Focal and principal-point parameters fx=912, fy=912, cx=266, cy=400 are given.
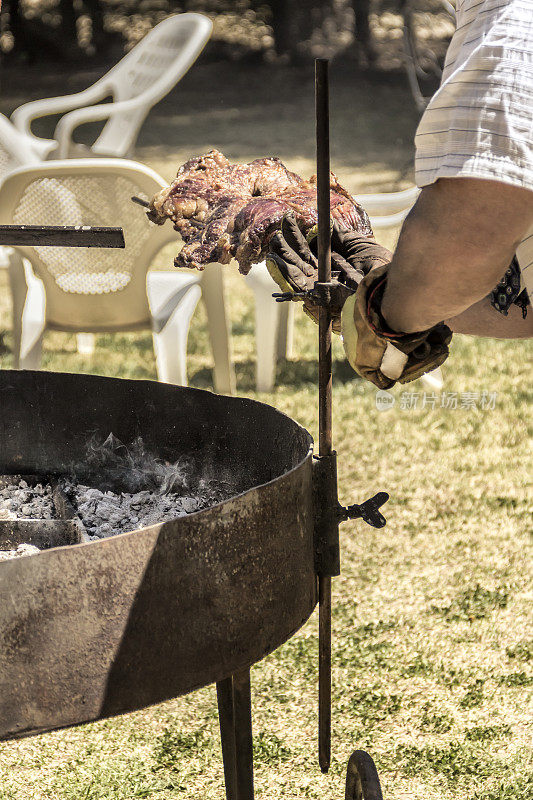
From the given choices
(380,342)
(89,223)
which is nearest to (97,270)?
(89,223)

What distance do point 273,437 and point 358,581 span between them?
164 centimetres

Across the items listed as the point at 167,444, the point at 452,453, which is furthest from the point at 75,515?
the point at 452,453

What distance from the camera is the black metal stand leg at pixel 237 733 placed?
5.99 ft

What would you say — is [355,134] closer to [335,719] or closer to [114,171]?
[114,171]

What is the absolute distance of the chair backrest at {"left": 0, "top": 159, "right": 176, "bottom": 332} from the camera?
4223 millimetres

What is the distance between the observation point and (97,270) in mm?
4434

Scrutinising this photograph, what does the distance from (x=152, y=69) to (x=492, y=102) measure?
5.28m

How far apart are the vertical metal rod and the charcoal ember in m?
0.35

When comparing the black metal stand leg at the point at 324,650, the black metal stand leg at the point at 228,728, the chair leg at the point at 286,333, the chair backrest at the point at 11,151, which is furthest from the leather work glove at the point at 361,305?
the chair backrest at the point at 11,151

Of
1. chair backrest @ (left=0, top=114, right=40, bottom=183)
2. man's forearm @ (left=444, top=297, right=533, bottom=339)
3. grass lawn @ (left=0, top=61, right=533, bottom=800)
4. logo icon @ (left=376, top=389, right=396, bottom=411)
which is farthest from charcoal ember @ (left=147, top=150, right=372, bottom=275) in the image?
chair backrest @ (left=0, top=114, right=40, bottom=183)

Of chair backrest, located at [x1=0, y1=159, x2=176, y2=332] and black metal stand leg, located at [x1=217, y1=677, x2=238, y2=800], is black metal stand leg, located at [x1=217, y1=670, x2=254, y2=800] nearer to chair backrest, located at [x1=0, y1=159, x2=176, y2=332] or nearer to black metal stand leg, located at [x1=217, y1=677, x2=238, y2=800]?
black metal stand leg, located at [x1=217, y1=677, x2=238, y2=800]

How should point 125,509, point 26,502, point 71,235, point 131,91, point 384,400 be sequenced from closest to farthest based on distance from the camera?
point 71,235, point 125,509, point 26,502, point 384,400, point 131,91

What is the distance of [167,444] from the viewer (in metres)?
2.38

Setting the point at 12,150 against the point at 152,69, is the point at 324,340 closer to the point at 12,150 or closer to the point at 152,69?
the point at 12,150
